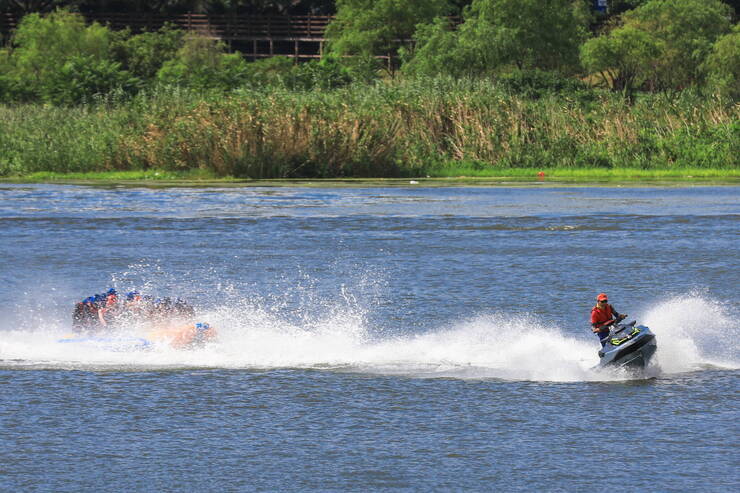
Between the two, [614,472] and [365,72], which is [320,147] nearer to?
[365,72]

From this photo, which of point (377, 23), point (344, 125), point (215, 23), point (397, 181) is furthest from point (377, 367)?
point (215, 23)

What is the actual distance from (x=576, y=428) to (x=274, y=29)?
7165 cm

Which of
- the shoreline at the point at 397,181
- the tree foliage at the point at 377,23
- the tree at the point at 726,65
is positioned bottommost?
the shoreline at the point at 397,181

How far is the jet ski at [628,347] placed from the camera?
1513 centimetres

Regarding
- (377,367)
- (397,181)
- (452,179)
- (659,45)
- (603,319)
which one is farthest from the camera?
(659,45)

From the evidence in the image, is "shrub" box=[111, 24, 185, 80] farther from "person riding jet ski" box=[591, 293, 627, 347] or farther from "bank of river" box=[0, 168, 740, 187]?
"person riding jet ski" box=[591, 293, 627, 347]

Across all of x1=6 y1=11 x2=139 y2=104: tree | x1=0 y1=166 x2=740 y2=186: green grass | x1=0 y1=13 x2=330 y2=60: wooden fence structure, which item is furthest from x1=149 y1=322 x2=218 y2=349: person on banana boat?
x1=0 y1=13 x2=330 y2=60: wooden fence structure

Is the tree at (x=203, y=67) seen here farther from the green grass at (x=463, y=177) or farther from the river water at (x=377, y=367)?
the river water at (x=377, y=367)

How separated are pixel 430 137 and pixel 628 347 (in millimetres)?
35569

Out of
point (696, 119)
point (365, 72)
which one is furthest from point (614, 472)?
point (365, 72)

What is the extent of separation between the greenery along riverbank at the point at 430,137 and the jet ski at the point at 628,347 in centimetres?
3285

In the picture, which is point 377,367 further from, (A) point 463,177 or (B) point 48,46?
(B) point 48,46

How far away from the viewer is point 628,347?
1510cm

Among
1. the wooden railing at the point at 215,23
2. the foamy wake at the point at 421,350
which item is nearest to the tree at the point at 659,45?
the wooden railing at the point at 215,23
